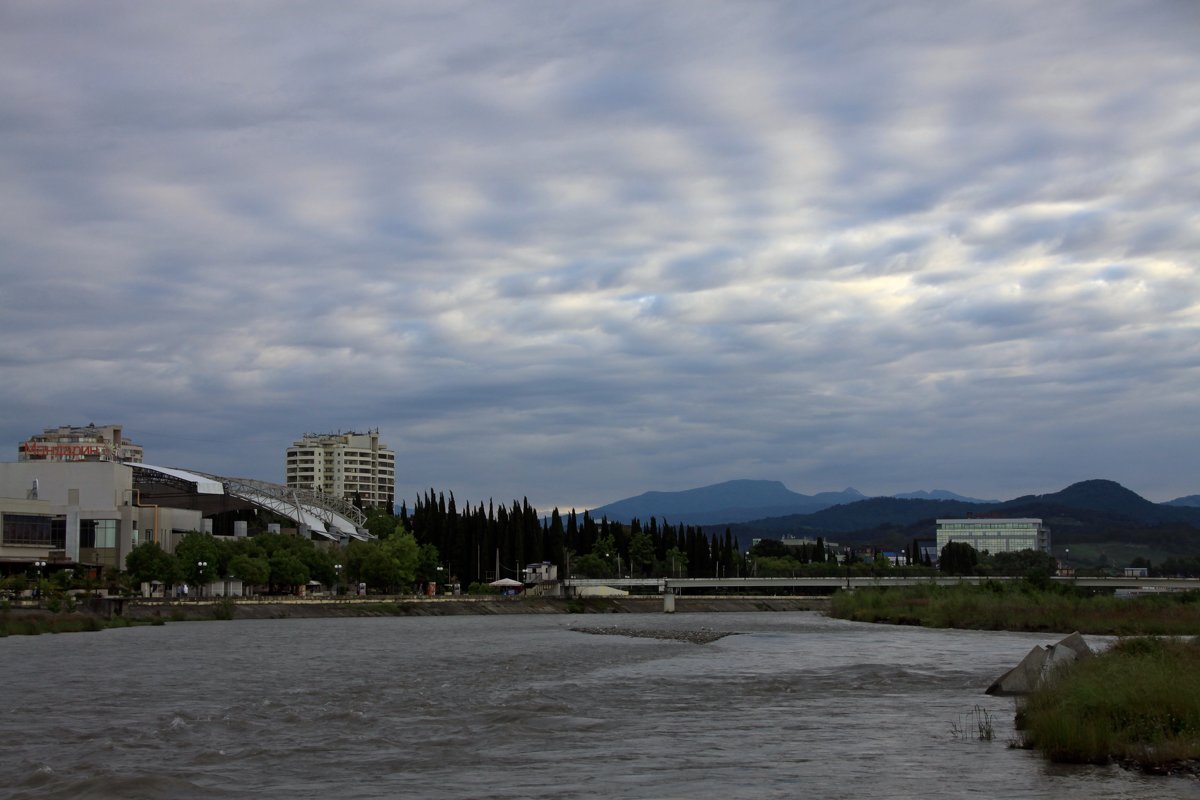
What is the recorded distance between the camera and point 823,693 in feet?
141

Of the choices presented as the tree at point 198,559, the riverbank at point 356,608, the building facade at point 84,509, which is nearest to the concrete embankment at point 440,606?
the riverbank at point 356,608

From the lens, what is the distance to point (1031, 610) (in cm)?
10131

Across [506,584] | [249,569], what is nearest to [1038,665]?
[249,569]

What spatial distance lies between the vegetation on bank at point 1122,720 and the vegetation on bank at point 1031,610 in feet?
156

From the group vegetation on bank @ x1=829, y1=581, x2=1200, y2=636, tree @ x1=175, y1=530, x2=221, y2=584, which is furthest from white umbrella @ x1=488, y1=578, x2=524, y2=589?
vegetation on bank @ x1=829, y1=581, x2=1200, y2=636

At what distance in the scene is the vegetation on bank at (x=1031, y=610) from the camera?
277ft

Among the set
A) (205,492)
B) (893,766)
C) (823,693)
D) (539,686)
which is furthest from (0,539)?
(893,766)

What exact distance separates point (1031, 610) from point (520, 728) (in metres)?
76.6

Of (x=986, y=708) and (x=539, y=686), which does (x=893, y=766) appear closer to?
(x=986, y=708)

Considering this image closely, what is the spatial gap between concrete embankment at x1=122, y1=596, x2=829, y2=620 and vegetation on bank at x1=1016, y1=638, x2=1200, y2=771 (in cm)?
9405

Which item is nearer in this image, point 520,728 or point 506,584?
point 520,728

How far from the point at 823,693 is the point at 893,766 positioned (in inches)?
662

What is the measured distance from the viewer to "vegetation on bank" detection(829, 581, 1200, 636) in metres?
84.5

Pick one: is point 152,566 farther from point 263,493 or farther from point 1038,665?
point 1038,665
